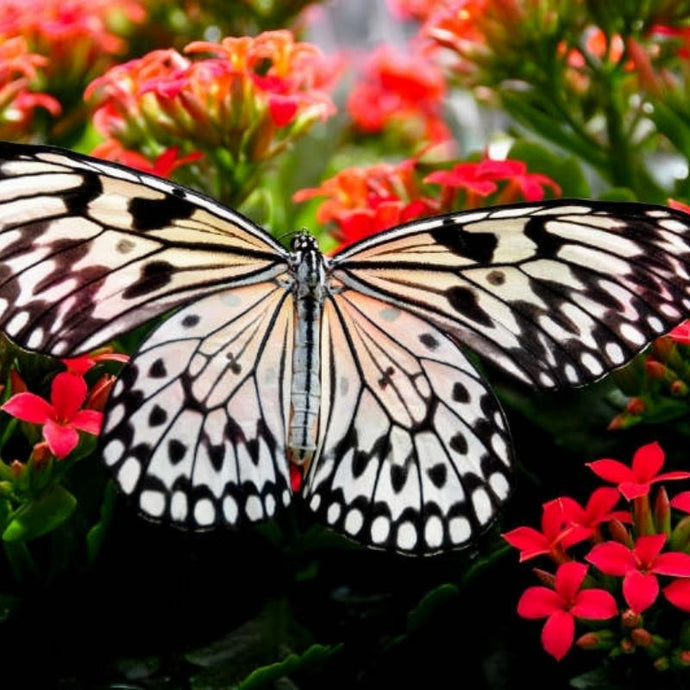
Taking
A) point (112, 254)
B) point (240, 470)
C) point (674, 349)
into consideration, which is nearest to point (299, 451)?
point (240, 470)

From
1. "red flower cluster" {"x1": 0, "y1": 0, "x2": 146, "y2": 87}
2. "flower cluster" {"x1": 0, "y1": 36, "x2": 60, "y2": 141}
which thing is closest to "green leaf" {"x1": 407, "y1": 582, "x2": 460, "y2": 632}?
"flower cluster" {"x1": 0, "y1": 36, "x2": 60, "y2": 141}

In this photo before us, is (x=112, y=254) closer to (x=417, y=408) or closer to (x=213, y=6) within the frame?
(x=417, y=408)

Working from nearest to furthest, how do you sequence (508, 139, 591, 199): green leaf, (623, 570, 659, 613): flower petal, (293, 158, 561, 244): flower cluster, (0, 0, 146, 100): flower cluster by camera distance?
1. (623, 570, 659, 613): flower petal
2. (293, 158, 561, 244): flower cluster
3. (508, 139, 591, 199): green leaf
4. (0, 0, 146, 100): flower cluster

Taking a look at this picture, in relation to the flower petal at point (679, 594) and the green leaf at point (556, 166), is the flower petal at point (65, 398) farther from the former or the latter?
the green leaf at point (556, 166)

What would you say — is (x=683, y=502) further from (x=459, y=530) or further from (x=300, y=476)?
(x=300, y=476)

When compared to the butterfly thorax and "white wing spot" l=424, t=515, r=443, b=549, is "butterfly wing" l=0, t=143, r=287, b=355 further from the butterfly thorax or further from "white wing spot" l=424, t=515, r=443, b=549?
"white wing spot" l=424, t=515, r=443, b=549

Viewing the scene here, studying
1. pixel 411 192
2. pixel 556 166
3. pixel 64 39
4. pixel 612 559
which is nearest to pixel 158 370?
pixel 612 559

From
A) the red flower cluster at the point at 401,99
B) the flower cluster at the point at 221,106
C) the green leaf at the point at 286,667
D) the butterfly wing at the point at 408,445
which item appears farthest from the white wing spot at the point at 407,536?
the red flower cluster at the point at 401,99
